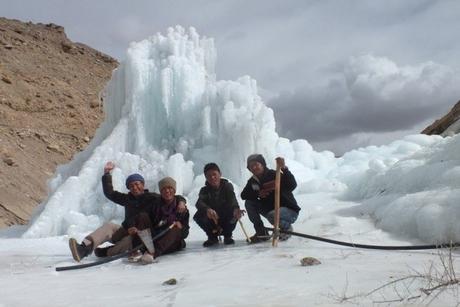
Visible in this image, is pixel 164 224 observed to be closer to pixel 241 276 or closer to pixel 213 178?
pixel 213 178

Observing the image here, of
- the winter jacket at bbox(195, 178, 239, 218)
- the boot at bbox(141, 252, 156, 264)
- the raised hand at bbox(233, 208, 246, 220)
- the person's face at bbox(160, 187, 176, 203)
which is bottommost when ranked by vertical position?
Result: the boot at bbox(141, 252, 156, 264)

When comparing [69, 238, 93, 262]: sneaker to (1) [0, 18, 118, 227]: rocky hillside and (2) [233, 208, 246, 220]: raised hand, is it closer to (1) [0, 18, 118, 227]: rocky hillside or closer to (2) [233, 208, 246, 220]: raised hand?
(2) [233, 208, 246, 220]: raised hand

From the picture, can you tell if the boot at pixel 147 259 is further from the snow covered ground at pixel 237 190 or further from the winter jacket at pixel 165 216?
the winter jacket at pixel 165 216

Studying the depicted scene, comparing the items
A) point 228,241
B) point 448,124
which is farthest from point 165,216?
point 448,124

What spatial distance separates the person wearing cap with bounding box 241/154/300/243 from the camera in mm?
5402

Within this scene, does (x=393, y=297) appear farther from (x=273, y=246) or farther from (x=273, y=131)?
(x=273, y=131)

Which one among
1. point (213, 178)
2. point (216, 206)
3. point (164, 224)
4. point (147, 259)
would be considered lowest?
point (147, 259)

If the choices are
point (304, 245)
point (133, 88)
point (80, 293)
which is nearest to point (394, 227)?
point (304, 245)

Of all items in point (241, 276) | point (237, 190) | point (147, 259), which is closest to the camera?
point (241, 276)

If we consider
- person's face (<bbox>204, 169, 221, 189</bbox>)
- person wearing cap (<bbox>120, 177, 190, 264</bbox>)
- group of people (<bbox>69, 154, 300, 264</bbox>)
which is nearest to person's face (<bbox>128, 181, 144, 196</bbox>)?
group of people (<bbox>69, 154, 300, 264</bbox>)

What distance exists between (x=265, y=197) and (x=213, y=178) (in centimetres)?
61

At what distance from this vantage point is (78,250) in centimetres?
505

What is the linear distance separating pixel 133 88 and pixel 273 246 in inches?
223

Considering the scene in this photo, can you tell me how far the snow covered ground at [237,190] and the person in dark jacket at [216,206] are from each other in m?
0.27
